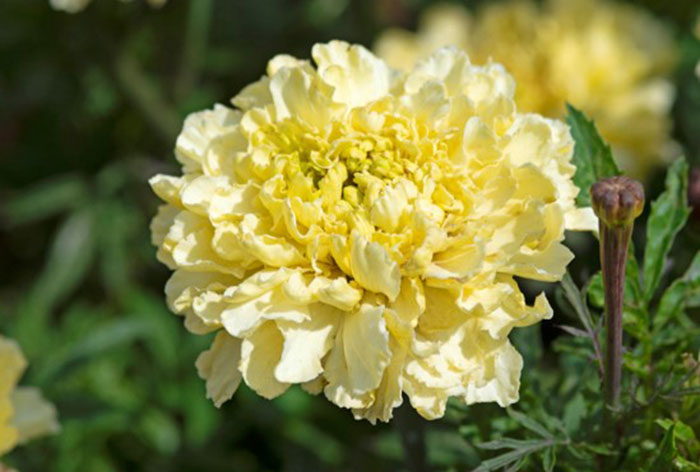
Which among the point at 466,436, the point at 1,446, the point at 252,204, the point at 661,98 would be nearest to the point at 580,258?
the point at 661,98

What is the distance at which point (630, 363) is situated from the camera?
973 millimetres

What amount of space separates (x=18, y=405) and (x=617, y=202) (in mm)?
803

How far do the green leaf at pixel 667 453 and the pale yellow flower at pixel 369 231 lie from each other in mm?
132

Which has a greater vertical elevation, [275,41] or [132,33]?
[132,33]

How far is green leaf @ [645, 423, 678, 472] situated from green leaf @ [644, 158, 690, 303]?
6.8 inches

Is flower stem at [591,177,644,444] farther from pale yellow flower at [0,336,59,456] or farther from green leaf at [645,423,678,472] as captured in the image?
pale yellow flower at [0,336,59,456]

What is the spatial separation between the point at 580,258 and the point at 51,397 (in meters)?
0.80

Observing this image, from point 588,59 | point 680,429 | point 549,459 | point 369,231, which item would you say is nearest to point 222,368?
point 369,231

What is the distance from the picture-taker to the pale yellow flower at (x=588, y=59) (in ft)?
5.70

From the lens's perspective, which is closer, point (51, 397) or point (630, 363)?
point (630, 363)

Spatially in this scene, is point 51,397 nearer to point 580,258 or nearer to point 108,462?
point 108,462

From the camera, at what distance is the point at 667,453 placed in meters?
0.88

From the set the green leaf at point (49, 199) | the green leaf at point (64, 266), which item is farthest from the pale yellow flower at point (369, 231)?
the green leaf at point (49, 199)

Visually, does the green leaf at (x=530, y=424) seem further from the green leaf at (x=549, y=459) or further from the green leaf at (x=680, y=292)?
the green leaf at (x=680, y=292)
